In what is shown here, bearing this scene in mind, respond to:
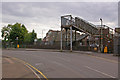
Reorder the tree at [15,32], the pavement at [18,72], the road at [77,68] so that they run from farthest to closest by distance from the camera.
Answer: the tree at [15,32]
the road at [77,68]
the pavement at [18,72]

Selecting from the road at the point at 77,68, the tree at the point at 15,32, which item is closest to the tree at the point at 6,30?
the tree at the point at 15,32

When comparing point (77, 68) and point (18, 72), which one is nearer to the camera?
point (18, 72)

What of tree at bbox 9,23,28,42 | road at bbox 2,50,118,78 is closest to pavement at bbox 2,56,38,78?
road at bbox 2,50,118,78

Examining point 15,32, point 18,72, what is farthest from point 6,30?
point 18,72

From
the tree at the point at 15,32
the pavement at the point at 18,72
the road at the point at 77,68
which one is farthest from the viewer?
the tree at the point at 15,32

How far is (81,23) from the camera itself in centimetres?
3106

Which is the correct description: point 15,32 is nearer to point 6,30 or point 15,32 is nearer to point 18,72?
point 6,30

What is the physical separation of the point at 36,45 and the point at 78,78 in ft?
129

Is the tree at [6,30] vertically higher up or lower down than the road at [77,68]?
higher up

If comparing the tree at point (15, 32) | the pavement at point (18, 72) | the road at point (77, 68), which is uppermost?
the tree at point (15, 32)

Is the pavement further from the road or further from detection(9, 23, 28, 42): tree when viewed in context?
detection(9, 23, 28, 42): tree

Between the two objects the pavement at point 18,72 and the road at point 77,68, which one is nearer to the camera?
the pavement at point 18,72

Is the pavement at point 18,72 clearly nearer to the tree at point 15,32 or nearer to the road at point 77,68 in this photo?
the road at point 77,68

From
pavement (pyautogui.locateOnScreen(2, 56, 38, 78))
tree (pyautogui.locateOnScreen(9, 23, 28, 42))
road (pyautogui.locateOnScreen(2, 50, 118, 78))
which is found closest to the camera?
pavement (pyautogui.locateOnScreen(2, 56, 38, 78))
